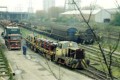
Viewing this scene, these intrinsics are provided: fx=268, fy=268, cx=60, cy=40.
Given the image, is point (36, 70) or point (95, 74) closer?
point (95, 74)

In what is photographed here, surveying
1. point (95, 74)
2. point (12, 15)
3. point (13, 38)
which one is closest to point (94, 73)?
point (95, 74)

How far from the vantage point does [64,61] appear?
23781 mm

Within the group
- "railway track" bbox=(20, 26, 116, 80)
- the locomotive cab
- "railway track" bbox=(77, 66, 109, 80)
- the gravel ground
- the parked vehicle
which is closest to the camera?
"railway track" bbox=(77, 66, 109, 80)

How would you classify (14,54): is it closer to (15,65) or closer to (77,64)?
(15,65)

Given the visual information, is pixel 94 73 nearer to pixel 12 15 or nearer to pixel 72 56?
pixel 72 56

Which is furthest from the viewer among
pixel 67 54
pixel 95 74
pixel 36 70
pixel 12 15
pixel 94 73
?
pixel 12 15

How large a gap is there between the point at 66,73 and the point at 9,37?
15872mm

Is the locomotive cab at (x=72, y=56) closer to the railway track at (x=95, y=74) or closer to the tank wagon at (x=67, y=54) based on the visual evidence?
the tank wagon at (x=67, y=54)

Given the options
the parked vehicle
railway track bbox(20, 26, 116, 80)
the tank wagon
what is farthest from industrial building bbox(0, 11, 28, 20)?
railway track bbox(20, 26, 116, 80)

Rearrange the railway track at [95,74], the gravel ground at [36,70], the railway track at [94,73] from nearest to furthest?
the railway track at [95,74]
the railway track at [94,73]
the gravel ground at [36,70]

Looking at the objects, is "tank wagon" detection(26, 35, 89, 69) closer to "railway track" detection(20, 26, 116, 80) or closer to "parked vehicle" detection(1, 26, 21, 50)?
"railway track" detection(20, 26, 116, 80)

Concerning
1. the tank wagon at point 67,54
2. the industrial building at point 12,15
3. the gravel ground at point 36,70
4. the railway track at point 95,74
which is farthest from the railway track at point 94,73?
the industrial building at point 12,15

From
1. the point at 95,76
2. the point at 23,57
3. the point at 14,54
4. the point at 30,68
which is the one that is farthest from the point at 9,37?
the point at 95,76

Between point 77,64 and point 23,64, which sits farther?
point 23,64
